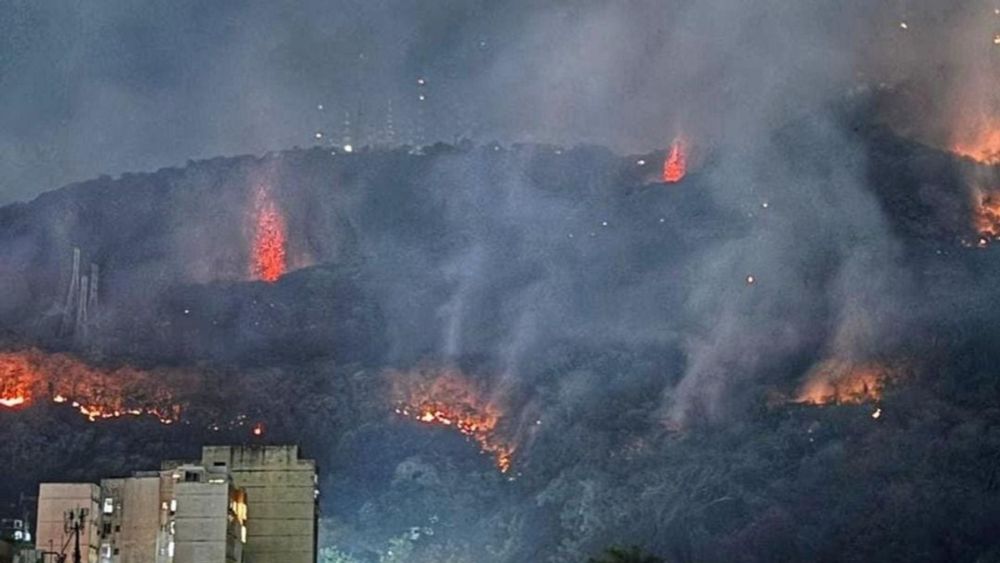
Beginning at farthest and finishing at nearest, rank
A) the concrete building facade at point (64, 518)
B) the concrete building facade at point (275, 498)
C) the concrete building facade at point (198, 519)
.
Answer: the concrete building facade at point (275, 498), the concrete building facade at point (198, 519), the concrete building facade at point (64, 518)

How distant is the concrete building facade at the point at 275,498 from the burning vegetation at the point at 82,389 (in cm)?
4613

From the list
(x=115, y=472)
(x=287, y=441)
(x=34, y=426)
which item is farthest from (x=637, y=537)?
(x=34, y=426)

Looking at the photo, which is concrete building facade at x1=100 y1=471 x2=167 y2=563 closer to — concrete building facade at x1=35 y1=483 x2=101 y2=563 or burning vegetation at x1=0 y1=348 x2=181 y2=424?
concrete building facade at x1=35 y1=483 x2=101 y2=563

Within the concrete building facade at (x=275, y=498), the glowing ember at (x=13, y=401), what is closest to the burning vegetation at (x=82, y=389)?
the glowing ember at (x=13, y=401)

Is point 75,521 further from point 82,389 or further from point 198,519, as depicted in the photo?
point 82,389

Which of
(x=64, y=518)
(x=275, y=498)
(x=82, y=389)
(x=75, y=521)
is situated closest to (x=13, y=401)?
(x=82, y=389)

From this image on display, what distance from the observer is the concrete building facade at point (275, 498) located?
4582 inches

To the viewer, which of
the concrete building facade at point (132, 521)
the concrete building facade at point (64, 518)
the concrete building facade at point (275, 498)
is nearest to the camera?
the concrete building facade at point (64, 518)

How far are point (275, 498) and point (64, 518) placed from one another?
19962 mm

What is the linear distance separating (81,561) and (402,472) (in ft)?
188

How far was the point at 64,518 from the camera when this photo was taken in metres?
102

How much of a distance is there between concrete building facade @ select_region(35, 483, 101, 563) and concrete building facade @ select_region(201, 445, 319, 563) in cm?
1529

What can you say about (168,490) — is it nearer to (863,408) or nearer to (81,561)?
(81,561)

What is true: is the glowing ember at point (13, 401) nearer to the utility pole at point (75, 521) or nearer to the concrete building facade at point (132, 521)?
the concrete building facade at point (132, 521)
